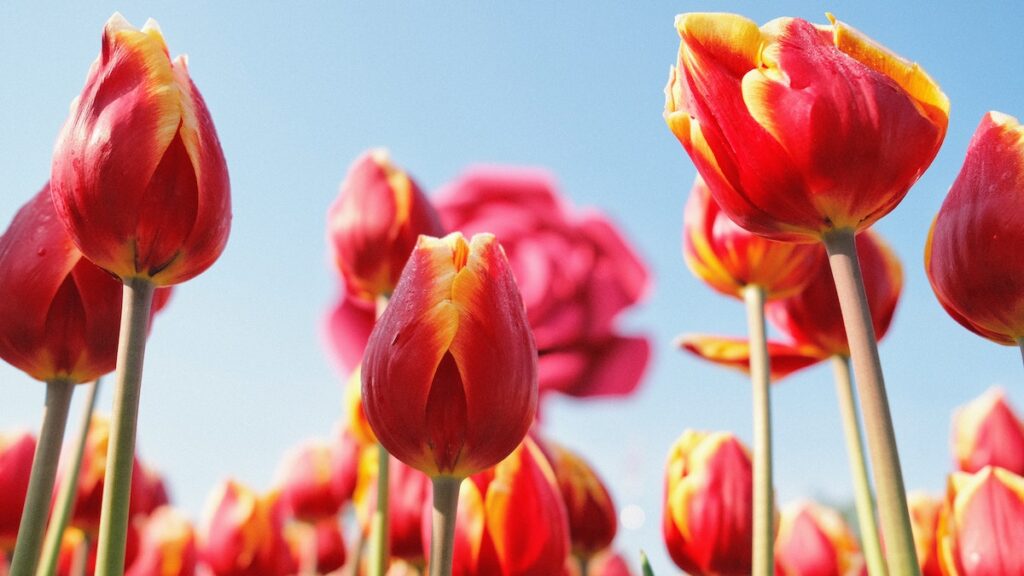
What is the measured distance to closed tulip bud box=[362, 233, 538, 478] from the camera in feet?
1.65

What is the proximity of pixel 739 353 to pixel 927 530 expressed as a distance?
200 millimetres

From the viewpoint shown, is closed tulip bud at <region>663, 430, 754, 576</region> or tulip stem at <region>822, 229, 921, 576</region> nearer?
tulip stem at <region>822, 229, 921, 576</region>

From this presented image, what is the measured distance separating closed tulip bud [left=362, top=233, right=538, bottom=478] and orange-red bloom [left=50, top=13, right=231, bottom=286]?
0.11 m

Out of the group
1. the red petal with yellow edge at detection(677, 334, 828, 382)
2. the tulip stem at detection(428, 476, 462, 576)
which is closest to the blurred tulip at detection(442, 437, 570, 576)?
the tulip stem at detection(428, 476, 462, 576)

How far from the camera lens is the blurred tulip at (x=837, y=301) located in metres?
0.76

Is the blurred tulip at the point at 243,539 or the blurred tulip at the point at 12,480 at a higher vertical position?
the blurred tulip at the point at 12,480

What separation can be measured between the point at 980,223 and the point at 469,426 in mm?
288

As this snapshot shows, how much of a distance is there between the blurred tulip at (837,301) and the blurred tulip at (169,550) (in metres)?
0.56

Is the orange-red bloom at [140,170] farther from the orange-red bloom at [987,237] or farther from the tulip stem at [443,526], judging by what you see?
the orange-red bloom at [987,237]

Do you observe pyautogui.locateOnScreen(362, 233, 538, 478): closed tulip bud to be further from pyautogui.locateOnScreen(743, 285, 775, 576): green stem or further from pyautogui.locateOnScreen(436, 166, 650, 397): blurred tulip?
pyautogui.locateOnScreen(436, 166, 650, 397): blurred tulip

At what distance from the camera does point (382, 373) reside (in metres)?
0.51

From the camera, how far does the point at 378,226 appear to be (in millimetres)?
897

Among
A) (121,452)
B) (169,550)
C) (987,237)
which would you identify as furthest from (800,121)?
(169,550)

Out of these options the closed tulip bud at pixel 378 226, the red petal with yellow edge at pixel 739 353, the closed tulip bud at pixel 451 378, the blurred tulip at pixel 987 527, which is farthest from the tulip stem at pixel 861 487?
the closed tulip bud at pixel 378 226
